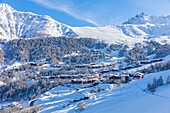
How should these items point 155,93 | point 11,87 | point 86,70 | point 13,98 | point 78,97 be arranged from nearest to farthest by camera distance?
point 155,93
point 78,97
point 13,98
point 11,87
point 86,70

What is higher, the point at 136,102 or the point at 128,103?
the point at 136,102

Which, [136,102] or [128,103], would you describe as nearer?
[136,102]

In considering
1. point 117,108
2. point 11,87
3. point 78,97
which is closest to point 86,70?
point 11,87

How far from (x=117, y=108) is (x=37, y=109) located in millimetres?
20133

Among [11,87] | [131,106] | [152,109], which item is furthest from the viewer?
[11,87]

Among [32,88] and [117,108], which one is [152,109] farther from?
[32,88]

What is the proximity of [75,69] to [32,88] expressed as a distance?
169 ft

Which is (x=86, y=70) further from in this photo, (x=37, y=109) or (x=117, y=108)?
(x=117, y=108)

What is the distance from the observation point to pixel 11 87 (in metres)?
135

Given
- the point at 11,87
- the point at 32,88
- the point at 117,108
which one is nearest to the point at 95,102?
the point at 117,108

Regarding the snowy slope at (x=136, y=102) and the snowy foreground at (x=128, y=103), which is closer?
the snowy slope at (x=136, y=102)

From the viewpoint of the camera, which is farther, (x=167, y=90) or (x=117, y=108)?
(x=167, y=90)

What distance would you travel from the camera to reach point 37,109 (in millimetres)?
71688

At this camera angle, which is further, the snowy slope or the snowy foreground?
the snowy foreground
